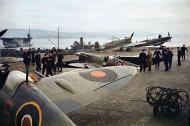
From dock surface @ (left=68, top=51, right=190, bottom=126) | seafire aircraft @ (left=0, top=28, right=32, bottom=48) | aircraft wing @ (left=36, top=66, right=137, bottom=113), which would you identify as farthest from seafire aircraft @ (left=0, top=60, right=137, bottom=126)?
seafire aircraft @ (left=0, top=28, right=32, bottom=48)

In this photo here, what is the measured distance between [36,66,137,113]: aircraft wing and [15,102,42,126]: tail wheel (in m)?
2.15

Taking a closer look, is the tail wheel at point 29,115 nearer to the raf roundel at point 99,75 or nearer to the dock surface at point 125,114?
the dock surface at point 125,114

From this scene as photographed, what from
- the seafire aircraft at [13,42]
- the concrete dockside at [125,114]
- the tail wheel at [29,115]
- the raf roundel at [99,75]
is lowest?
the concrete dockside at [125,114]

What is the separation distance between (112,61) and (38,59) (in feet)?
19.3

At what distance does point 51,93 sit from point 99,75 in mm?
2482

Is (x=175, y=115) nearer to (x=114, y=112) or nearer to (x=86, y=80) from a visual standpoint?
Answer: (x=114, y=112)

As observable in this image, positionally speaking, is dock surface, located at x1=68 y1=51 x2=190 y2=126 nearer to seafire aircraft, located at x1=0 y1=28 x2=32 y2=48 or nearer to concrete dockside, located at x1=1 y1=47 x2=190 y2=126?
concrete dockside, located at x1=1 y1=47 x2=190 y2=126

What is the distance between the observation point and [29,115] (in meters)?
6.42

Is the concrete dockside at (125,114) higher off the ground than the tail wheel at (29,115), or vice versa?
the tail wheel at (29,115)

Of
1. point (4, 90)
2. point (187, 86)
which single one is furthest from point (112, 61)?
point (4, 90)

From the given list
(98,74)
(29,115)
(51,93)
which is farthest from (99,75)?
(29,115)

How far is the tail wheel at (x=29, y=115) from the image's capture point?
624 cm

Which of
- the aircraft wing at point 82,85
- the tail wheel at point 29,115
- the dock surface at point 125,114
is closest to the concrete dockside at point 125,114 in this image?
the dock surface at point 125,114

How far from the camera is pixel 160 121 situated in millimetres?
10766
